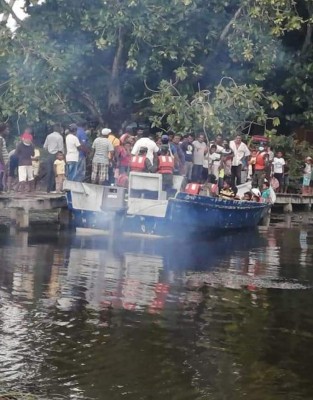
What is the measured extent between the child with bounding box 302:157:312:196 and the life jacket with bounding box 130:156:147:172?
1123cm

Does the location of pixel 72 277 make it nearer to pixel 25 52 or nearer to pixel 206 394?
pixel 206 394

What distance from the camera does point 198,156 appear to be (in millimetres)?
24062

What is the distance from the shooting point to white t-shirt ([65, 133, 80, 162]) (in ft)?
68.9

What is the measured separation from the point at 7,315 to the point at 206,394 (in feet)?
10.8

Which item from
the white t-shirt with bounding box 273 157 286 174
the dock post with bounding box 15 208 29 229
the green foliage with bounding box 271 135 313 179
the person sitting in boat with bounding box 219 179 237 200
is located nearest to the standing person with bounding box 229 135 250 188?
the person sitting in boat with bounding box 219 179 237 200

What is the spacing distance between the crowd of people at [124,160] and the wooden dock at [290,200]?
10.5 ft

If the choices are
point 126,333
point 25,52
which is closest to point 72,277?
point 126,333

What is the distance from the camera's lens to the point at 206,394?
8.17 m

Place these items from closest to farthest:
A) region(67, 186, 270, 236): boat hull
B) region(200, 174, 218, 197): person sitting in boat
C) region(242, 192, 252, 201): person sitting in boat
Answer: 1. region(67, 186, 270, 236): boat hull
2. region(200, 174, 218, 197): person sitting in boat
3. region(242, 192, 252, 201): person sitting in boat

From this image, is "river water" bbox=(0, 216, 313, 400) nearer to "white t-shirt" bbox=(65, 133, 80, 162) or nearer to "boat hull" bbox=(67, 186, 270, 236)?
"boat hull" bbox=(67, 186, 270, 236)

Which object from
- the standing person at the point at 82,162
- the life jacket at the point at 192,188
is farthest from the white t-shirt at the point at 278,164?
the standing person at the point at 82,162

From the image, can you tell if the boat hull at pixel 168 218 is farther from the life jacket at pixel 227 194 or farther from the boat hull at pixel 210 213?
the life jacket at pixel 227 194

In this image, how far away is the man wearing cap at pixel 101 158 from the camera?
20.6 metres

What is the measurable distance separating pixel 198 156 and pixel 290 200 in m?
6.61
